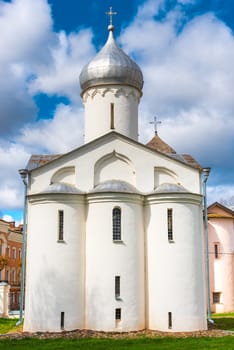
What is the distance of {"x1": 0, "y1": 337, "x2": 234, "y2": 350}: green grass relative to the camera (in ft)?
47.2

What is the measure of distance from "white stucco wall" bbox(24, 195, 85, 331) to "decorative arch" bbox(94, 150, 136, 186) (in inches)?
71.7

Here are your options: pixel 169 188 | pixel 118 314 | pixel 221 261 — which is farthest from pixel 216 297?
pixel 118 314

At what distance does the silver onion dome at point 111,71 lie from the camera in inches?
896

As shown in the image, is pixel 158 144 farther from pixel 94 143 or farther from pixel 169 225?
pixel 169 225

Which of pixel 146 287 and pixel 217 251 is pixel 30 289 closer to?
pixel 146 287

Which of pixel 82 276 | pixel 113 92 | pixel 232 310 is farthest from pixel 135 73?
pixel 232 310

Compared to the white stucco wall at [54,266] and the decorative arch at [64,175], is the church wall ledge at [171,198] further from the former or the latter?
the decorative arch at [64,175]

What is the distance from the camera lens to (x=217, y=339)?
632 inches

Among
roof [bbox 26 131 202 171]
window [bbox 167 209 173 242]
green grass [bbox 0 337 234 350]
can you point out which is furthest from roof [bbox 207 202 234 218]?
green grass [bbox 0 337 234 350]

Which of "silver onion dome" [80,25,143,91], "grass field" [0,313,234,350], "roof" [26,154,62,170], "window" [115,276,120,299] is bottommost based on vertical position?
"grass field" [0,313,234,350]

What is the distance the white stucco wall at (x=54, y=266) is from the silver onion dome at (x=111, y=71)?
6.97 meters

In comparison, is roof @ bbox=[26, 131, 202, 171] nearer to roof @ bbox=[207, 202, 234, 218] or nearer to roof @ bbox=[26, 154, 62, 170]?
roof @ bbox=[26, 154, 62, 170]

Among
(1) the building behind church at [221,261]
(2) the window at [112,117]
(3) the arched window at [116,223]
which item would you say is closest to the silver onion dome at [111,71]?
(2) the window at [112,117]

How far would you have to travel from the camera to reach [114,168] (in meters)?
20.3
